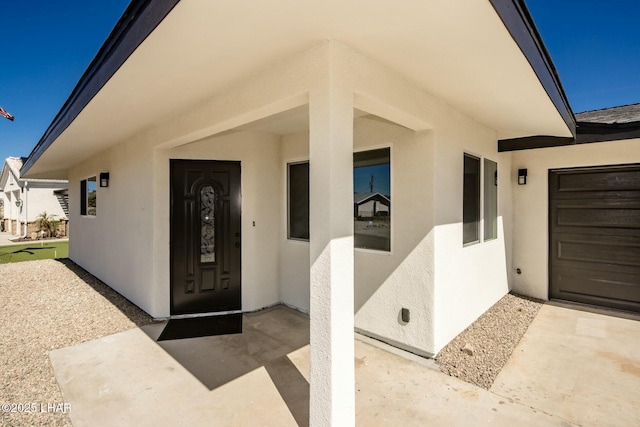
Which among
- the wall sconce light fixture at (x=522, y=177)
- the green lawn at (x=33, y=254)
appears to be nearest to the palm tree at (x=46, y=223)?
the green lawn at (x=33, y=254)

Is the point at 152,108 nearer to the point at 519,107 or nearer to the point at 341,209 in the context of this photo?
the point at 341,209

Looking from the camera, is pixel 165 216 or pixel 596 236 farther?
pixel 596 236

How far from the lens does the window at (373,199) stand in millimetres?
4215

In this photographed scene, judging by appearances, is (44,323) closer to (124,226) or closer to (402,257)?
(124,226)

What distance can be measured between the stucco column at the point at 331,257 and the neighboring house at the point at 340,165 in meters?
0.02

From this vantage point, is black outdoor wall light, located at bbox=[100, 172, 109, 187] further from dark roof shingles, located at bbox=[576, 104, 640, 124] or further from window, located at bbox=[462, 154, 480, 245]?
dark roof shingles, located at bbox=[576, 104, 640, 124]

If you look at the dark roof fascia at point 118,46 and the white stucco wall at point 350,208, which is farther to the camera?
the white stucco wall at point 350,208

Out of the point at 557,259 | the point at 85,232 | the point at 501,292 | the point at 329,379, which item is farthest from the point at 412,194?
the point at 85,232

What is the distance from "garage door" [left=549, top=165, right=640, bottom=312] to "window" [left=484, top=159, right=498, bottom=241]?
134cm

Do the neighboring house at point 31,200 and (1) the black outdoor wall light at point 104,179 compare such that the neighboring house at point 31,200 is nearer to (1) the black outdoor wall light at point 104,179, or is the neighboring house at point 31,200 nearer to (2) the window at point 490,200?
(1) the black outdoor wall light at point 104,179

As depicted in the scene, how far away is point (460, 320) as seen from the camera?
4281 millimetres

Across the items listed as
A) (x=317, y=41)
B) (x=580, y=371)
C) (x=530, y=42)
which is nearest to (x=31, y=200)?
(x=317, y=41)

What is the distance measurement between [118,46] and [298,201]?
3.31 m

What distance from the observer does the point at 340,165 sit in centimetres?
236
